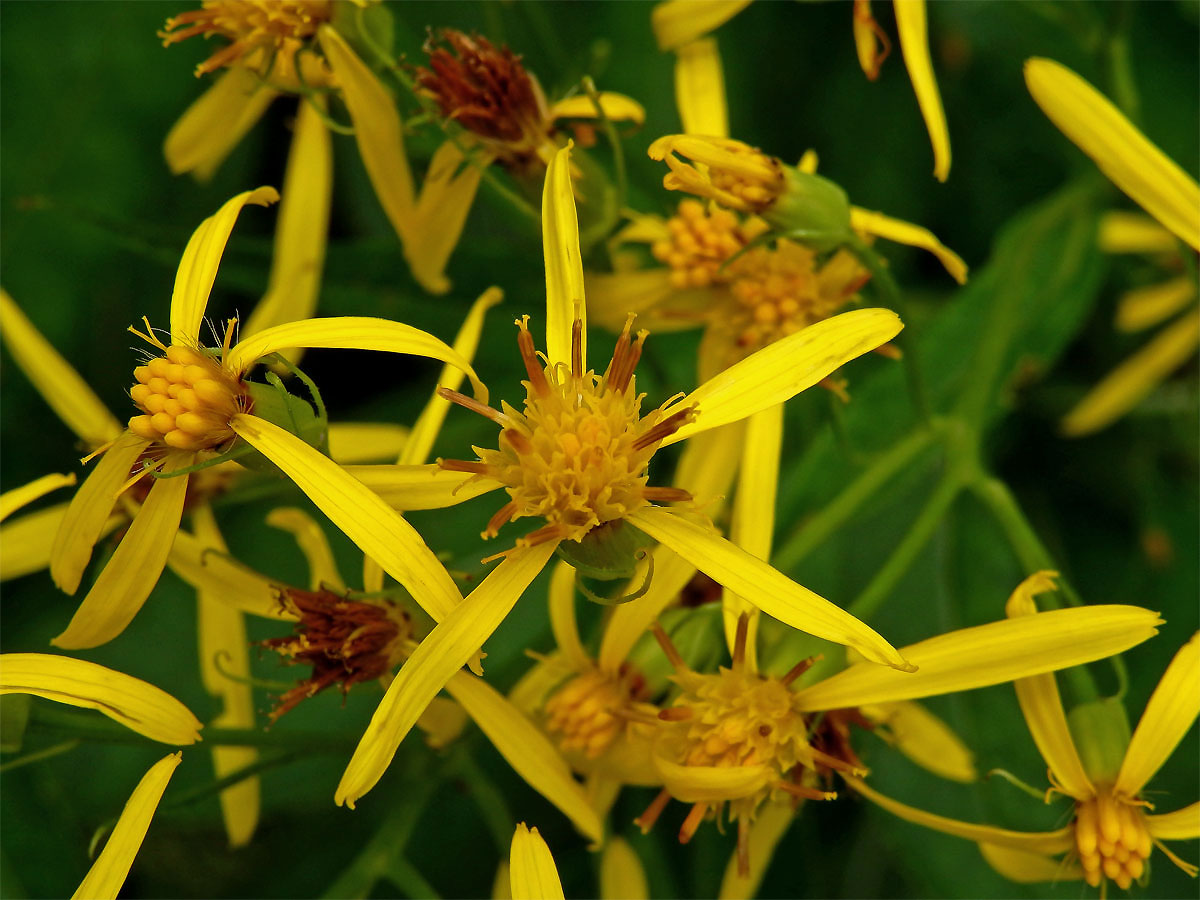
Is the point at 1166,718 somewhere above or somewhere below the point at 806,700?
above

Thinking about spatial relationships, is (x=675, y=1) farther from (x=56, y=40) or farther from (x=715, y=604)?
(x=56, y=40)

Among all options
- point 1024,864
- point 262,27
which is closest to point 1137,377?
point 1024,864

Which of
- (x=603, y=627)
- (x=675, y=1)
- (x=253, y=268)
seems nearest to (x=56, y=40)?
(x=253, y=268)

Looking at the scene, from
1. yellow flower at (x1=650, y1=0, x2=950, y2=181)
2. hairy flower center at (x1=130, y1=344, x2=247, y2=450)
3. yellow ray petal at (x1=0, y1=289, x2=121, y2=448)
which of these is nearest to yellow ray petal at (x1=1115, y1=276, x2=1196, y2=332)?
yellow flower at (x1=650, y1=0, x2=950, y2=181)

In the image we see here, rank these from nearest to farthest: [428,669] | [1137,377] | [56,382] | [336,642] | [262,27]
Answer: [428,669], [336,642], [262,27], [56,382], [1137,377]

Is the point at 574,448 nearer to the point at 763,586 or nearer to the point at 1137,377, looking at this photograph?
the point at 763,586

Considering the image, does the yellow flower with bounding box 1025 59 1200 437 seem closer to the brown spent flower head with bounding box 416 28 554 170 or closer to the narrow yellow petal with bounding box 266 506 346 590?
the brown spent flower head with bounding box 416 28 554 170
